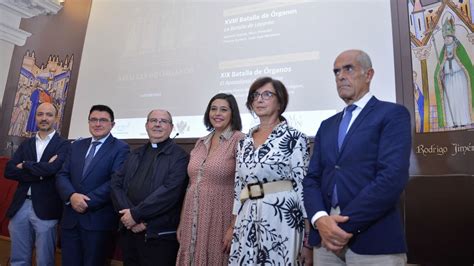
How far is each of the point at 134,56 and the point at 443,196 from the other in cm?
283

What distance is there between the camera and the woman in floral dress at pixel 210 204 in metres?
1.72

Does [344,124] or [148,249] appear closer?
[344,124]

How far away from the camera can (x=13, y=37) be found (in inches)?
161

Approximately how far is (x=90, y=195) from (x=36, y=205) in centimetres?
61

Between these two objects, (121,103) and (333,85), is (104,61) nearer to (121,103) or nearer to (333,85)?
(121,103)

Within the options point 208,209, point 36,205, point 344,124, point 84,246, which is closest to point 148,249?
point 208,209

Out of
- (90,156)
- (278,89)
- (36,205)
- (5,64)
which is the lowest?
(36,205)

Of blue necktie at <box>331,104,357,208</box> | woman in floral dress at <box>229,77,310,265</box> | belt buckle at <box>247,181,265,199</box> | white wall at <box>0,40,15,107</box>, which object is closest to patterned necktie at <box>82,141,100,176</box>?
woman in floral dress at <box>229,77,310,265</box>

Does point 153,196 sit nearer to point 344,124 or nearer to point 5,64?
point 344,124

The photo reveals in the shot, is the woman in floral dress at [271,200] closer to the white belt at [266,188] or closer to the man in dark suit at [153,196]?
the white belt at [266,188]

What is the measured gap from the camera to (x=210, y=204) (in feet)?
5.80

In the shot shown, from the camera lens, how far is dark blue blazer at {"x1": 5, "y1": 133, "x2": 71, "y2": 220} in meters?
2.33

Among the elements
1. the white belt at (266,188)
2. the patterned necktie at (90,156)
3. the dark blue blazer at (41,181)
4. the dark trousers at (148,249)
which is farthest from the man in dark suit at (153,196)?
the dark blue blazer at (41,181)

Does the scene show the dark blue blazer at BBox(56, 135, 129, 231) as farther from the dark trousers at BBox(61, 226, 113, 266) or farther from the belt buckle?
the belt buckle
